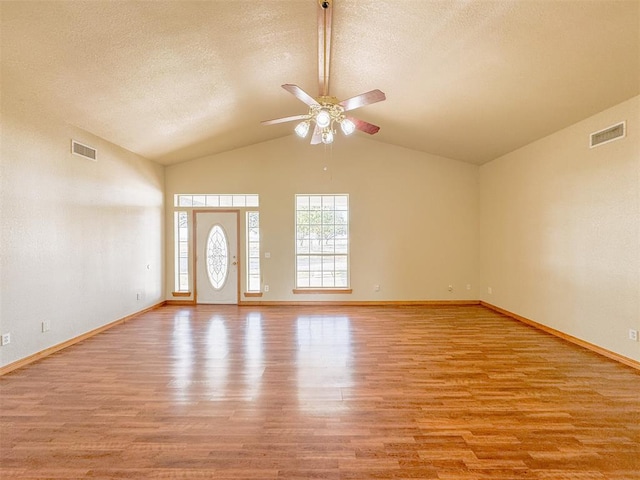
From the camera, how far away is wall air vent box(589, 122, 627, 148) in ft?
10.7

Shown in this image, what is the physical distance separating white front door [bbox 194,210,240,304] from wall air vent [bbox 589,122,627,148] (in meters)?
5.70

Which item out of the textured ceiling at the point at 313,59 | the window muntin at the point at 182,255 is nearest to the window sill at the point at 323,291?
the window muntin at the point at 182,255

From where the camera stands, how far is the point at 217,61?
3.18 meters

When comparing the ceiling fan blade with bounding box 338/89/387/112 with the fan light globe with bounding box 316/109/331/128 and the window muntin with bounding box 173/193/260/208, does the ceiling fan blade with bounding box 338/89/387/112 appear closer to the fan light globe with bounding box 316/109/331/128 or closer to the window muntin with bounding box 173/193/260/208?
the fan light globe with bounding box 316/109/331/128

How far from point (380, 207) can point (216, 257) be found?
3.56m

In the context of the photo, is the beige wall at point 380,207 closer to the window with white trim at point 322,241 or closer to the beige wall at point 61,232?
the window with white trim at point 322,241

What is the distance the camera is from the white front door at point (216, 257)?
6.21 m

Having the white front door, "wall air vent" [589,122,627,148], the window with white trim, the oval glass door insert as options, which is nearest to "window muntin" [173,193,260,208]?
the white front door

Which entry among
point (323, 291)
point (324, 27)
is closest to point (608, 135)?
point (324, 27)

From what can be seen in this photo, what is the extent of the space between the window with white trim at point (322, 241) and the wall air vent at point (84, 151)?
3.42 meters

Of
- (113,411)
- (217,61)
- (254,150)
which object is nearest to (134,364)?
(113,411)

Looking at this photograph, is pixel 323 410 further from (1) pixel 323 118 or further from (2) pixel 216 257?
(2) pixel 216 257

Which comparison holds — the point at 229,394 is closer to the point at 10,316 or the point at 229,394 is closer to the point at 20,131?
the point at 10,316

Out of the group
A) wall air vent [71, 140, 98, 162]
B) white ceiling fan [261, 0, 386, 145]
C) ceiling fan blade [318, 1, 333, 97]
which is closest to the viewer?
ceiling fan blade [318, 1, 333, 97]
